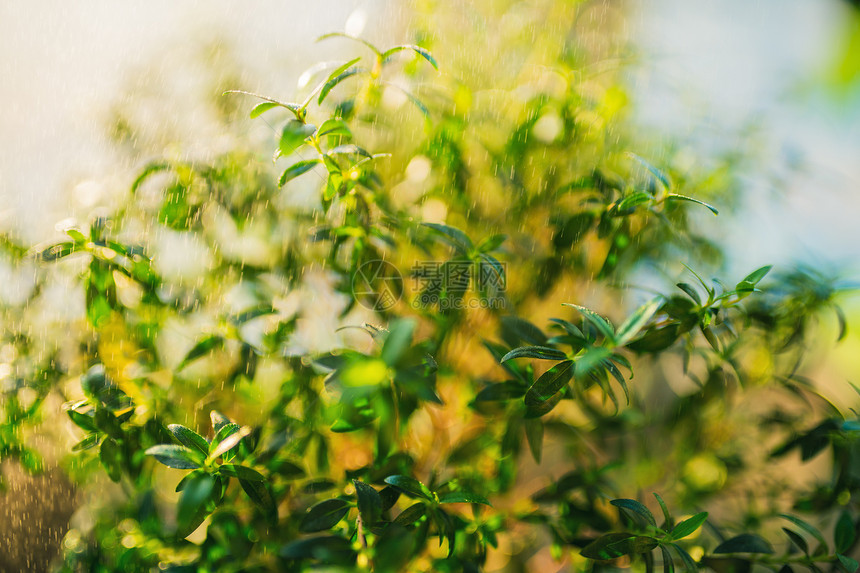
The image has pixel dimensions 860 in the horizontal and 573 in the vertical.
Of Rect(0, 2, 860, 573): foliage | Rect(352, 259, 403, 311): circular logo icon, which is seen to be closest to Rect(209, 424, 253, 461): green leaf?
Rect(0, 2, 860, 573): foliage

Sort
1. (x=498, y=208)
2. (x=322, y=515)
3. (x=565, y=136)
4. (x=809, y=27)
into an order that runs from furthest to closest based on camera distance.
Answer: (x=809, y=27) → (x=498, y=208) → (x=565, y=136) → (x=322, y=515)

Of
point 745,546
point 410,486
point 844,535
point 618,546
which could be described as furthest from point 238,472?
point 844,535

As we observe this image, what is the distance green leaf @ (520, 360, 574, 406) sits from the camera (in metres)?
0.42

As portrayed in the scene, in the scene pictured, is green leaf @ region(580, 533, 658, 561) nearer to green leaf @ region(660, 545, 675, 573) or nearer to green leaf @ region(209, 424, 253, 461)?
green leaf @ region(660, 545, 675, 573)

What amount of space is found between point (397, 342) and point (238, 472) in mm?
210

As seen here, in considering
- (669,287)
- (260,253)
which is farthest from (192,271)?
(669,287)

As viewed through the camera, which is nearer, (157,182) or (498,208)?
(157,182)

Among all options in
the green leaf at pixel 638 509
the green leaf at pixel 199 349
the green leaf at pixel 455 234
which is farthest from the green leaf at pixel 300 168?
the green leaf at pixel 638 509

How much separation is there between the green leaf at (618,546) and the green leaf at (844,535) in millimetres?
276

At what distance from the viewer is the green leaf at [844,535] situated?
0.57 meters

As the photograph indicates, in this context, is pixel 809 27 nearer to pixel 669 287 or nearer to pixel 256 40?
pixel 669 287

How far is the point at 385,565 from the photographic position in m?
0.36

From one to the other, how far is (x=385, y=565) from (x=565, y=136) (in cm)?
60

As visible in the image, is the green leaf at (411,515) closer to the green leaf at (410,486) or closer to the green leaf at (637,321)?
the green leaf at (410,486)
